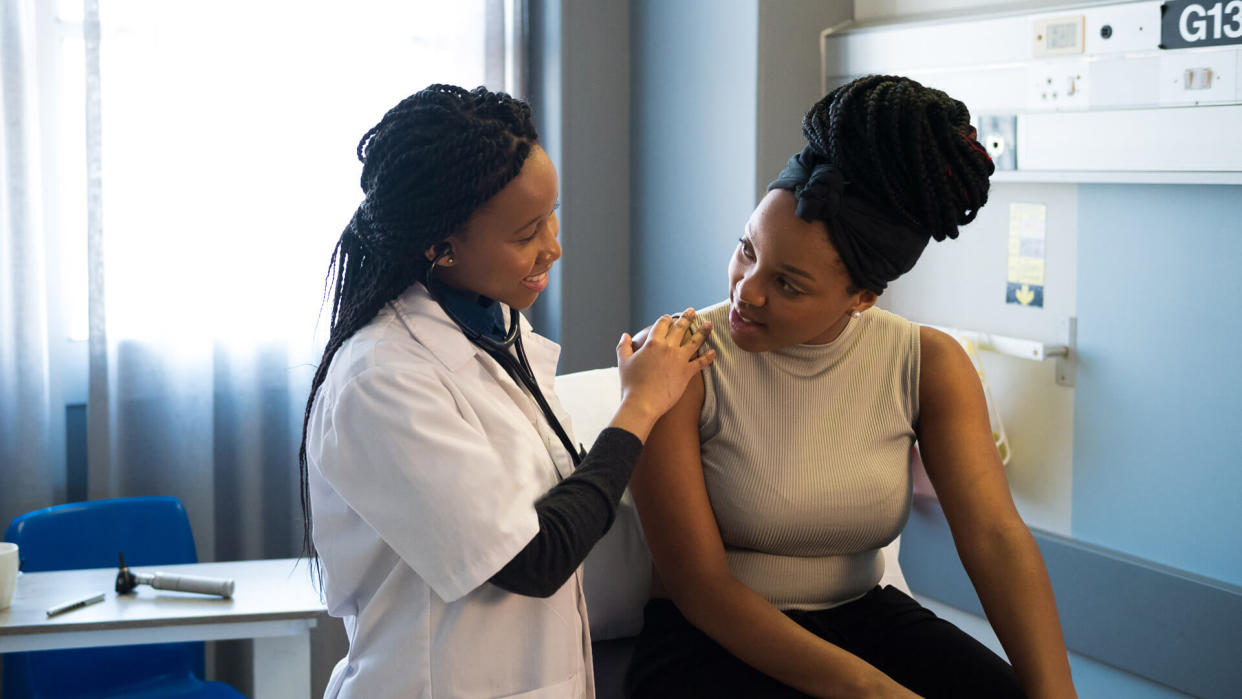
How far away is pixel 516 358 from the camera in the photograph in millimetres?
1397

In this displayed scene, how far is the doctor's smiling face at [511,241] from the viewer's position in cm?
123

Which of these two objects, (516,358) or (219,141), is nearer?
(516,358)

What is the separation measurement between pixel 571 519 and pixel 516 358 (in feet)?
0.91

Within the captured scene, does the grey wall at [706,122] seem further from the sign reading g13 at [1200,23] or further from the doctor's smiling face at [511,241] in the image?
the doctor's smiling face at [511,241]

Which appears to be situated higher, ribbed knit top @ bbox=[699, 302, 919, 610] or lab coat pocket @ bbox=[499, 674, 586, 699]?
ribbed knit top @ bbox=[699, 302, 919, 610]

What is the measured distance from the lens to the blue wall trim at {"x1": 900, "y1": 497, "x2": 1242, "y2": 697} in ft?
6.09

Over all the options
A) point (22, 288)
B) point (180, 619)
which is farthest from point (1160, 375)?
point (22, 288)

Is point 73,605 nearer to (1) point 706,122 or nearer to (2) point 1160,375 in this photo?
(1) point 706,122

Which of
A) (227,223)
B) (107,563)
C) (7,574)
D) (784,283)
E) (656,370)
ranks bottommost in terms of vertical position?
(107,563)

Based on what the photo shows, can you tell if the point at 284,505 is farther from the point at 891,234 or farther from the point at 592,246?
the point at 891,234

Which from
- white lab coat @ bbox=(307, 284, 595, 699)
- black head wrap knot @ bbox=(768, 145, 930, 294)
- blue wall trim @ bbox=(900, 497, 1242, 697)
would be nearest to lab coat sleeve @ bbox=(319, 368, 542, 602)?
white lab coat @ bbox=(307, 284, 595, 699)

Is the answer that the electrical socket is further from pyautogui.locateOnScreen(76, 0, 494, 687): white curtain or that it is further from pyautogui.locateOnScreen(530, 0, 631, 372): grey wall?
pyautogui.locateOnScreen(76, 0, 494, 687): white curtain

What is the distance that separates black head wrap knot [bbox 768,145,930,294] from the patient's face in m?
0.02

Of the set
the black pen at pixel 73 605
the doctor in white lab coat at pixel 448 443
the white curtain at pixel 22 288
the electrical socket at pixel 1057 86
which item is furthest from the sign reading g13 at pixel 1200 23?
the white curtain at pixel 22 288
